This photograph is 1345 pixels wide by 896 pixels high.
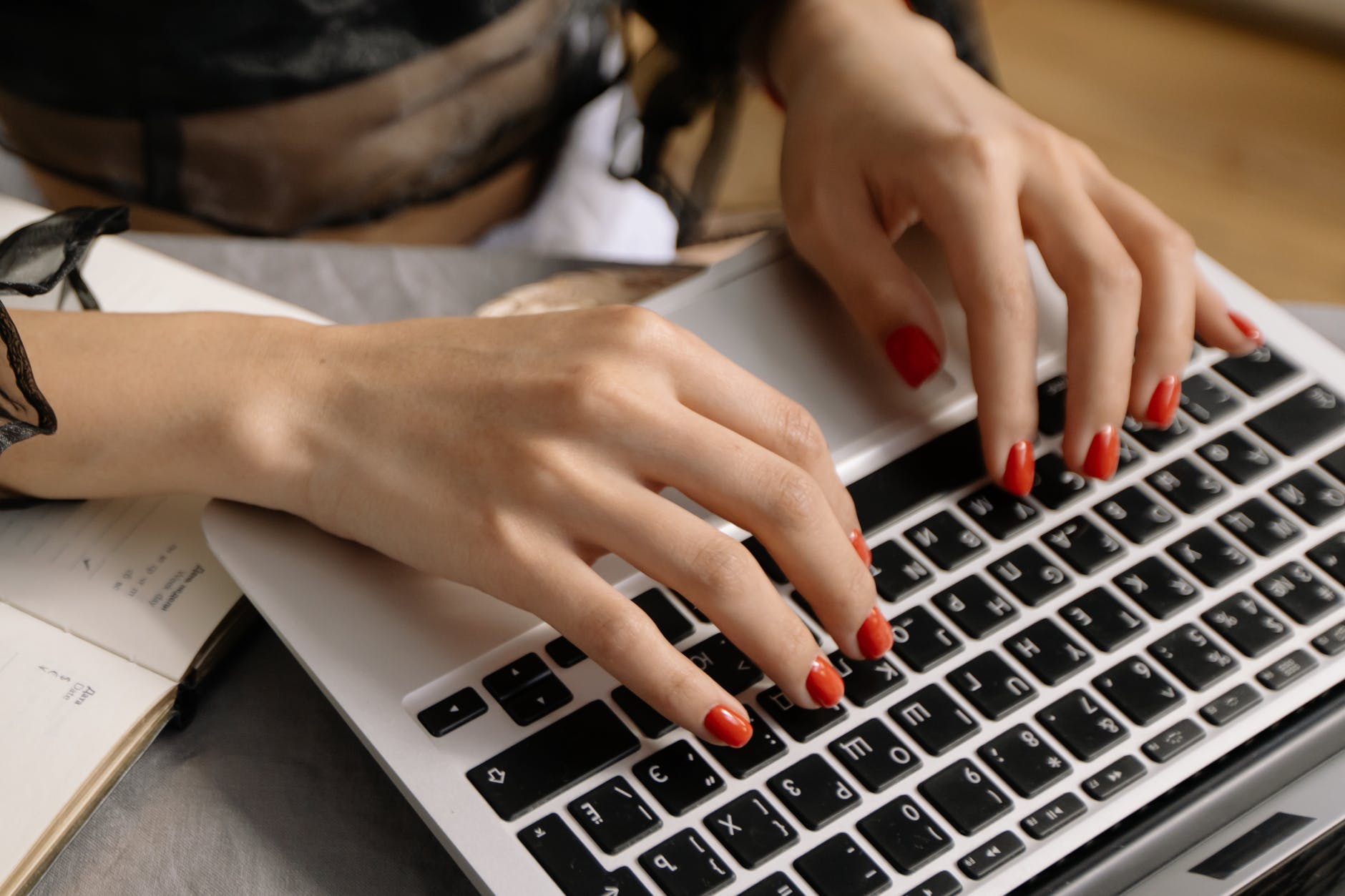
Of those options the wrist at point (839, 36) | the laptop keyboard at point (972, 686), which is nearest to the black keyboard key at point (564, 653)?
the laptop keyboard at point (972, 686)

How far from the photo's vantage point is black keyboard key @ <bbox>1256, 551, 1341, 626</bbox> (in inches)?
15.3

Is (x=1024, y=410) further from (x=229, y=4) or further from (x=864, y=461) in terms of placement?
(x=229, y=4)

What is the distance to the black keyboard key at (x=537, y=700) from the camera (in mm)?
355

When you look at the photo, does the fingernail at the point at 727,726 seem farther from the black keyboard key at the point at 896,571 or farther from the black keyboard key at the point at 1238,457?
the black keyboard key at the point at 1238,457

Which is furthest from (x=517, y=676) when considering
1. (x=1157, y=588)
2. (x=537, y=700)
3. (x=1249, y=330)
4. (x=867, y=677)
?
(x=1249, y=330)

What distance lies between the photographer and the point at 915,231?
1.69 ft

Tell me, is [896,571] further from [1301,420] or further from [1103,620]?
[1301,420]

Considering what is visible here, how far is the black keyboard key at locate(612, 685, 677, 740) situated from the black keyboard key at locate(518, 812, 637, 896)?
4cm

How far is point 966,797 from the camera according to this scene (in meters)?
0.34

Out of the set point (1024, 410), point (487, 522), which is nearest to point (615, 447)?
point (487, 522)

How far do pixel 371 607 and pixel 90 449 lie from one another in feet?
0.39

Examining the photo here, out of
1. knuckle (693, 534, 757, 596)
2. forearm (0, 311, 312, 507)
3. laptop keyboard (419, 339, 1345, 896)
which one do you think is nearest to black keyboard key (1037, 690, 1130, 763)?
laptop keyboard (419, 339, 1345, 896)

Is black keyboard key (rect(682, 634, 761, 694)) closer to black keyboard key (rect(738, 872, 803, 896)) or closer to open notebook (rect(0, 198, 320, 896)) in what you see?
→ black keyboard key (rect(738, 872, 803, 896))

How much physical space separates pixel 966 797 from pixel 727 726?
0.24ft
